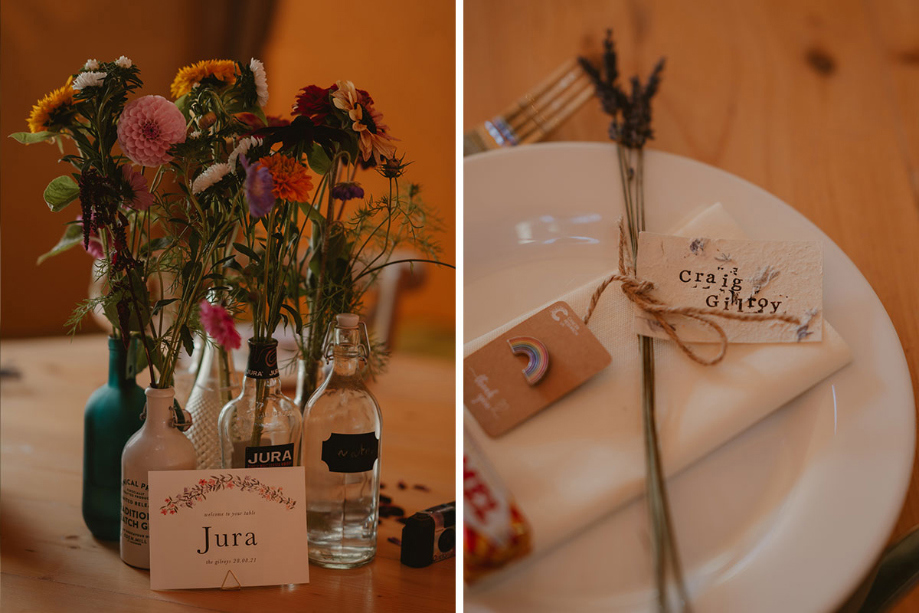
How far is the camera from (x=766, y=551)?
456mm

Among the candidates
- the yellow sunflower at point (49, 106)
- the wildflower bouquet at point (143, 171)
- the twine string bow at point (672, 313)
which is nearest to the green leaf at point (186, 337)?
the wildflower bouquet at point (143, 171)

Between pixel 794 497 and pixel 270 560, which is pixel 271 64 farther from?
pixel 794 497

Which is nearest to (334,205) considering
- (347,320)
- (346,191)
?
(346,191)

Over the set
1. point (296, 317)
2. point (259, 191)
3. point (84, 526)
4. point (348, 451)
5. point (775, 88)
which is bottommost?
point (84, 526)

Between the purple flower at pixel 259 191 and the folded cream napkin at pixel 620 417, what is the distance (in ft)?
0.64

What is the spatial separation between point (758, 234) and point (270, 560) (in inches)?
21.5

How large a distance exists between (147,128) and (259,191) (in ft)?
0.41

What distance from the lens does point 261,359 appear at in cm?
57

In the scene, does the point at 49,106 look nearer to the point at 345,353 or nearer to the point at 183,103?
the point at 183,103

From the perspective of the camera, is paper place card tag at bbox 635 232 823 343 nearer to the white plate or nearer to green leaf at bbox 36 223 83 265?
the white plate

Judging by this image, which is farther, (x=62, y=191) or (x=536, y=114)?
(x=536, y=114)

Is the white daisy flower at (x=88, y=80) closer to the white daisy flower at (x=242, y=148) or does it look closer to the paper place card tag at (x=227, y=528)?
the white daisy flower at (x=242, y=148)

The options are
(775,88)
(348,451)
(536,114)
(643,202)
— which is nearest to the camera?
(348,451)

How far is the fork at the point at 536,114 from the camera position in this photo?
31.8 inches
